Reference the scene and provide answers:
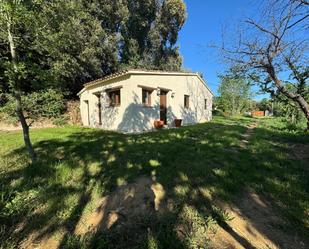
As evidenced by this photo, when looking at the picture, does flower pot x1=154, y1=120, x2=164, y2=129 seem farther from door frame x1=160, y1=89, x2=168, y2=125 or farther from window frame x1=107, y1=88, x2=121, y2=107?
window frame x1=107, y1=88, x2=121, y2=107

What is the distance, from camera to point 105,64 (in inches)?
707

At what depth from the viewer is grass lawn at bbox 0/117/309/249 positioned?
2430mm

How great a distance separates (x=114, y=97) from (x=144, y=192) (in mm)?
9012

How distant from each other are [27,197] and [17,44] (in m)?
3.21

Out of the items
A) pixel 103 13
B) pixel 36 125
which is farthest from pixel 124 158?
pixel 103 13

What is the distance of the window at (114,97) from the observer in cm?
1132

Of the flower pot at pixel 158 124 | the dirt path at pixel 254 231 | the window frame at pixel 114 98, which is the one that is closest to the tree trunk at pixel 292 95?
the dirt path at pixel 254 231

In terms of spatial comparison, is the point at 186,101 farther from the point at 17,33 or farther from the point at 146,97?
the point at 17,33

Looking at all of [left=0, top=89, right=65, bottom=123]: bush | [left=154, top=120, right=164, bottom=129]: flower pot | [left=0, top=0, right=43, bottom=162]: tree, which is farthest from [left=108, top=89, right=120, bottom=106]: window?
[left=0, top=0, right=43, bottom=162]: tree

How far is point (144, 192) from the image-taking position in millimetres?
3400

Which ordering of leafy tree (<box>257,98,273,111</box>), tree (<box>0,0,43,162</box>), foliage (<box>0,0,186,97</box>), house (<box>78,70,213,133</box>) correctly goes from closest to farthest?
tree (<box>0,0,43,162</box>) → foliage (<box>0,0,186,97</box>) → house (<box>78,70,213,133</box>) → leafy tree (<box>257,98,273,111</box>)

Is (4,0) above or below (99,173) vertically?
above

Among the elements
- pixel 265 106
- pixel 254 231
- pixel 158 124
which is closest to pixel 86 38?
pixel 158 124

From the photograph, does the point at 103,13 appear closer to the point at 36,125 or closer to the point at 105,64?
the point at 105,64
